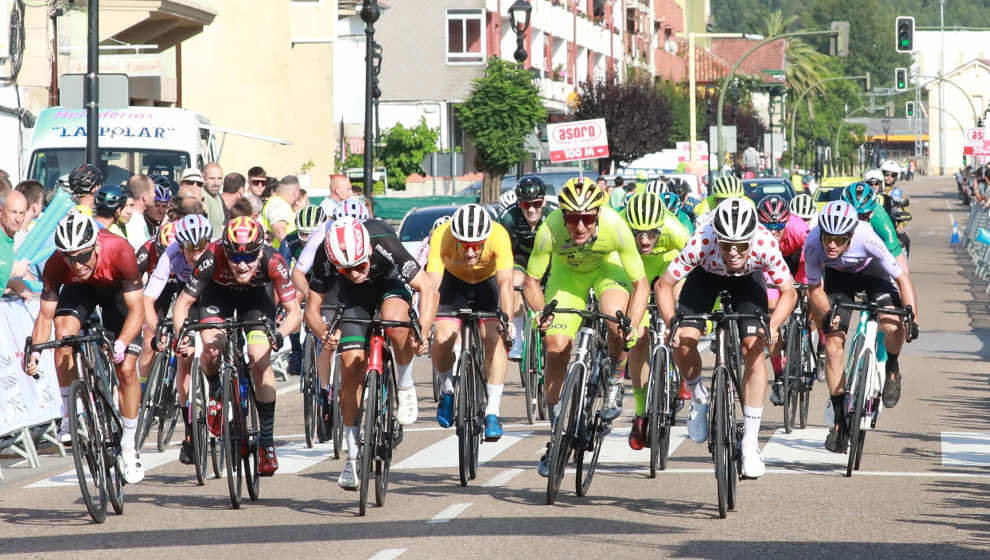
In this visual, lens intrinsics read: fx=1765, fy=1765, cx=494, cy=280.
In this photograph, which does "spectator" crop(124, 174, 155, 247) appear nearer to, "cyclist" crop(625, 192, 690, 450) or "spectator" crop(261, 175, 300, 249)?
"spectator" crop(261, 175, 300, 249)

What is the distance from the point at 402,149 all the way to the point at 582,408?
128ft

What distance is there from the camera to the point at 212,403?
10609mm

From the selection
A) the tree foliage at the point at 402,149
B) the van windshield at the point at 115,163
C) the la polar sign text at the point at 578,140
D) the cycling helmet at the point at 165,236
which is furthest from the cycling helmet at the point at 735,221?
the tree foliage at the point at 402,149

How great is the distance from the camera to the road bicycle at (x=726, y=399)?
9.77 metres

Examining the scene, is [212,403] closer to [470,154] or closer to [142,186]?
[142,186]

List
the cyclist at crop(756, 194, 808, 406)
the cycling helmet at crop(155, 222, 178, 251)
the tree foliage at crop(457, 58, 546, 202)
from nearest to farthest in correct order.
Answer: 1. the cycling helmet at crop(155, 222, 178, 251)
2. the cyclist at crop(756, 194, 808, 406)
3. the tree foliage at crop(457, 58, 546, 202)

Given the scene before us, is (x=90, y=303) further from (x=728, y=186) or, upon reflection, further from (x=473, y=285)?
(x=728, y=186)

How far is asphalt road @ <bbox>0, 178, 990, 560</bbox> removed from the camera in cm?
895

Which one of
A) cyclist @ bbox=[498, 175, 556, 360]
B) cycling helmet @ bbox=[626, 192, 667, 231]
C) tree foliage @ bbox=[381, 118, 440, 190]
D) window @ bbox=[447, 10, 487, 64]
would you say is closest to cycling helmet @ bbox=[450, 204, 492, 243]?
cycling helmet @ bbox=[626, 192, 667, 231]

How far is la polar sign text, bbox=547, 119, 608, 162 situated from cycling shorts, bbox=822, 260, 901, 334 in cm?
1932

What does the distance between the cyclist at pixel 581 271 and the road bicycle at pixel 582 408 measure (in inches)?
4.7

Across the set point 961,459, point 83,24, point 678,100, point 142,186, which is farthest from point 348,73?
point 961,459

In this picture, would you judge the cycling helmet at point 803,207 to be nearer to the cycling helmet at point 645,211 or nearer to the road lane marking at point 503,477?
the cycling helmet at point 645,211

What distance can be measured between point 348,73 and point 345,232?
5236 centimetres
